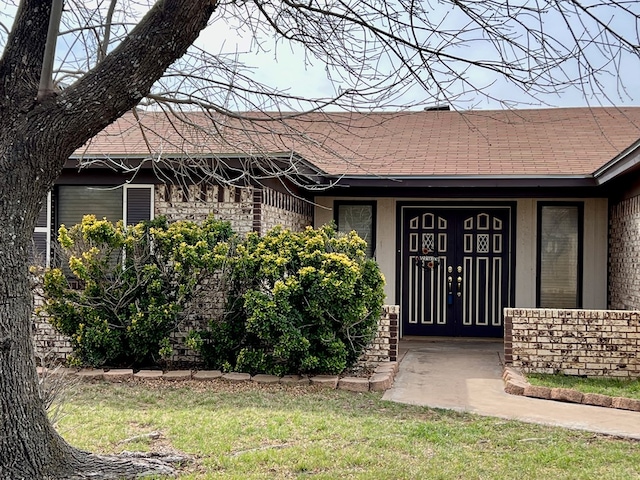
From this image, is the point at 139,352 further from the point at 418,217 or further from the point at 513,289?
the point at 513,289

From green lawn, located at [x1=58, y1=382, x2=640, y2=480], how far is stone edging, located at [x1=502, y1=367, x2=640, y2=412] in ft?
4.08

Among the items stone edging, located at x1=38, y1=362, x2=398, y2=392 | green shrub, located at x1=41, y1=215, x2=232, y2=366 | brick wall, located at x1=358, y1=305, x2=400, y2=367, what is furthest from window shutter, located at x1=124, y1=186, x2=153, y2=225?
brick wall, located at x1=358, y1=305, x2=400, y2=367

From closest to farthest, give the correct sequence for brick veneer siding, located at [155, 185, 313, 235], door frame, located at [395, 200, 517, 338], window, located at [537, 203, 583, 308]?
brick veneer siding, located at [155, 185, 313, 235]
window, located at [537, 203, 583, 308]
door frame, located at [395, 200, 517, 338]

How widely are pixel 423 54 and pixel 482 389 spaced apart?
4.53 meters

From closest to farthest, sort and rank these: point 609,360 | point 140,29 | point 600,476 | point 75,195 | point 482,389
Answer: point 140,29
point 600,476
point 482,389
point 609,360
point 75,195

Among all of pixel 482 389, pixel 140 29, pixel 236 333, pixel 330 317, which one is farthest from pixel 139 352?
pixel 140 29

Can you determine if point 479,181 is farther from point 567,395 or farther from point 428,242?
point 567,395

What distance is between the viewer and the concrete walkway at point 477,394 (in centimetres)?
689

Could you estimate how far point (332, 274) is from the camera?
8492 mm

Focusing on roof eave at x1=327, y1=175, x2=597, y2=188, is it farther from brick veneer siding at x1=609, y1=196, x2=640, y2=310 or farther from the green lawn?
the green lawn

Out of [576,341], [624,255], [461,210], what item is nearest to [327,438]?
[576,341]

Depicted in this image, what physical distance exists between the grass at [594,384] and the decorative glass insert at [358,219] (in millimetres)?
4667

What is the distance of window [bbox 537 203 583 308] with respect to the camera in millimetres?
12133

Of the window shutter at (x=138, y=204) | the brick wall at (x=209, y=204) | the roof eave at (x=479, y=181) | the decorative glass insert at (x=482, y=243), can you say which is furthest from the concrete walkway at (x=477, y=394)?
the window shutter at (x=138, y=204)
